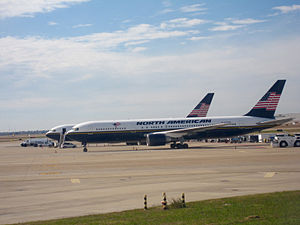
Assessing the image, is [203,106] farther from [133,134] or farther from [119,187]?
[119,187]

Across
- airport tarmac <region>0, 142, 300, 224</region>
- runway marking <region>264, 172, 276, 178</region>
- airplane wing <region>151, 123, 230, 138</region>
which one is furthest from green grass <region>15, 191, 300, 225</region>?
airplane wing <region>151, 123, 230, 138</region>

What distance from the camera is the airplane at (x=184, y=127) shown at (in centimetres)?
5156

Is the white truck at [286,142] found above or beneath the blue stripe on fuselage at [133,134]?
beneath

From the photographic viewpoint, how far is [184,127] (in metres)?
52.6

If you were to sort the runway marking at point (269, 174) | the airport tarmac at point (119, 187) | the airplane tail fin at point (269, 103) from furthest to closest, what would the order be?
the airplane tail fin at point (269, 103) < the runway marking at point (269, 174) < the airport tarmac at point (119, 187)

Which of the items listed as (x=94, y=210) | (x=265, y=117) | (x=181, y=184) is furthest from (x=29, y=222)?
(x=265, y=117)

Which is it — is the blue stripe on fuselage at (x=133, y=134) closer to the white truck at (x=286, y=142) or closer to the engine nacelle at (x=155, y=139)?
the engine nacelle at (x=155, y=139)

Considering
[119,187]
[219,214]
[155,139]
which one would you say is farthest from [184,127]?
[219,214]

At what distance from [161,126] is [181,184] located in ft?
112

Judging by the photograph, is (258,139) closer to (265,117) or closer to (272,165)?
(265,117)

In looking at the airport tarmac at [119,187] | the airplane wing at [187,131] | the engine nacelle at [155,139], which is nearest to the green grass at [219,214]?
the airport tarmac at [119,187]

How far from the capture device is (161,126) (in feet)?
172

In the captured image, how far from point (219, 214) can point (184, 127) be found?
41573mm

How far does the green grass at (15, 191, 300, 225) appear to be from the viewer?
10266 mm
